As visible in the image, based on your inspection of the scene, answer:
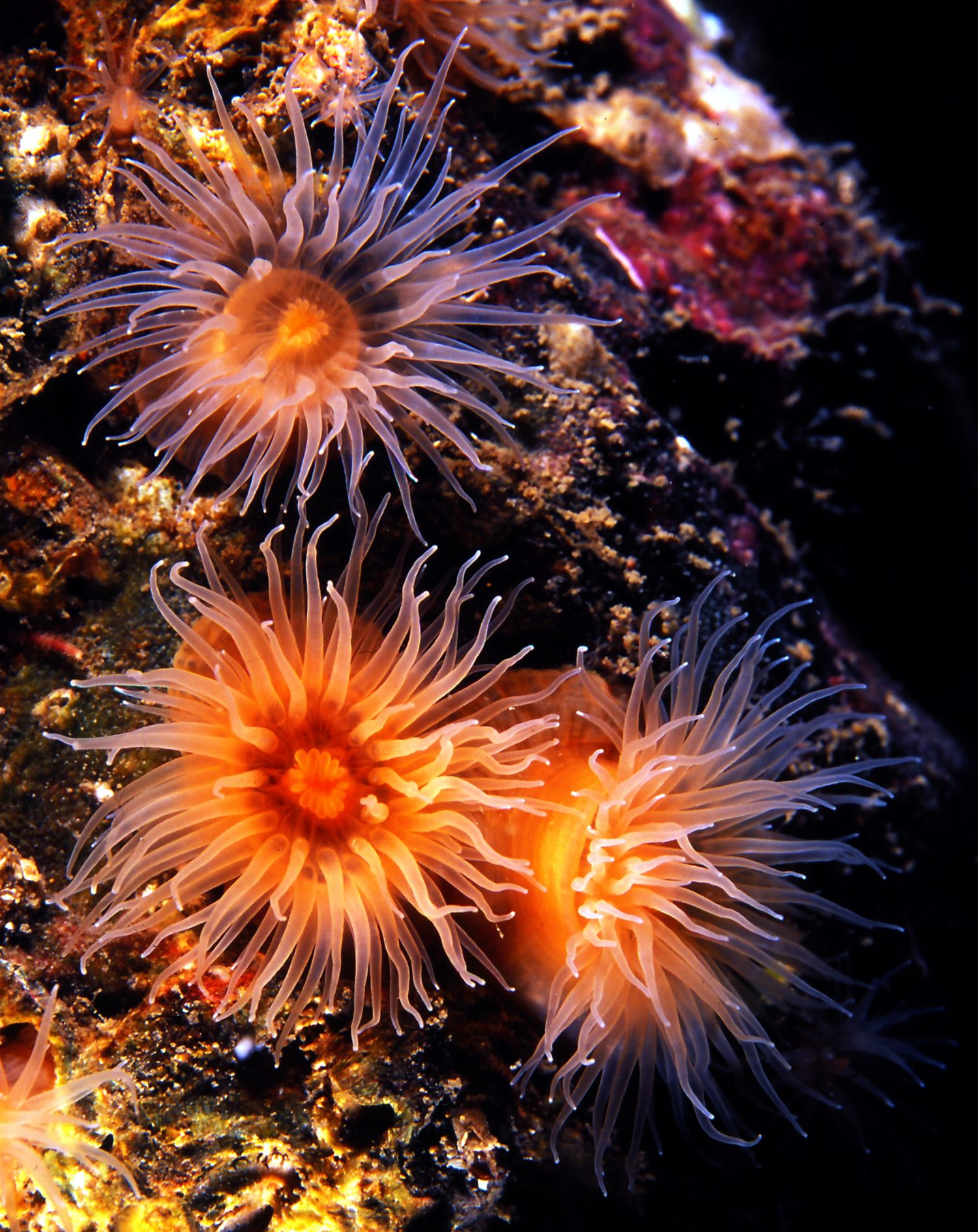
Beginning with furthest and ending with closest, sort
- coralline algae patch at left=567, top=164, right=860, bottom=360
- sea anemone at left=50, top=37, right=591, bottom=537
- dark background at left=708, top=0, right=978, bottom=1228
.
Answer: dark background at left=708, top=0, right=978, bottom=1228, coralline algae patch at left=567, top=164, right=860, bottom=360, sea anemone at left=50, top=37, right=591, bottom=537

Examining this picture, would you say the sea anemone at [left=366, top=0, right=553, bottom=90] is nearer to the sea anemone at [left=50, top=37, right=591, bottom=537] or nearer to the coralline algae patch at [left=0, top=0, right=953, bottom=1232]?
the coralline algae patch at [left=0, top=0, right=953, bottom=1232]

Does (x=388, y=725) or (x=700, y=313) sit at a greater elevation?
(x=700, y=313)

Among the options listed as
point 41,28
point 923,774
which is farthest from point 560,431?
point 923,774

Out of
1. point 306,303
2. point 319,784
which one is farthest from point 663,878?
point 306,303

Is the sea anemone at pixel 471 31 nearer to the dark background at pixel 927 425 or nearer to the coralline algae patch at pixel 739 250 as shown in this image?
the coralline algae patch at pixel 739 250

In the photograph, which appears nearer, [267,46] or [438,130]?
[438,130]

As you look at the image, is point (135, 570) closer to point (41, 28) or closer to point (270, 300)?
point (270, 300)

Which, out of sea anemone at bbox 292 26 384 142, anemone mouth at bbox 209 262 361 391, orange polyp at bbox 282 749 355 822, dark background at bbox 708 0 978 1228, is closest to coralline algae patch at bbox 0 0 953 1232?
sea anemone at bbox 292 26 384 142

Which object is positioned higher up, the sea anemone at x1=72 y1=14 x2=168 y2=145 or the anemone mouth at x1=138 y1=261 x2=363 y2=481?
the sea anemone at x1=72 y1=14 x2=168 y2=145
